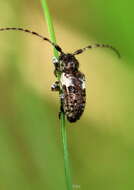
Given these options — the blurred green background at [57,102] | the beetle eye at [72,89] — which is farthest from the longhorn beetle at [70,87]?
the blurred green background at [57,102]

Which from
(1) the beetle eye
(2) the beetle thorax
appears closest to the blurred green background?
(2) the beetle thorax

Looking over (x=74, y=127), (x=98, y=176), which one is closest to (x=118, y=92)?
(x=74, y=127)

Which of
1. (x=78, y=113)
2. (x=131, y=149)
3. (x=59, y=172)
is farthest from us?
(x=131, y=149)

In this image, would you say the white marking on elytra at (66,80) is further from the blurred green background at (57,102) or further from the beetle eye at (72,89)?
the blurred green background at (57,102)

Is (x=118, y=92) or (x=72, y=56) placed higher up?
(x=72, y=56)

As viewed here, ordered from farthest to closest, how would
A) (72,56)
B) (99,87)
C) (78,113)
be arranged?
(99,87) < (72,56) < (78,113)

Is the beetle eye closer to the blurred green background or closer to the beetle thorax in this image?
the beetle thorax

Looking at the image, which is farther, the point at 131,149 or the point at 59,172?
the point at 131,149

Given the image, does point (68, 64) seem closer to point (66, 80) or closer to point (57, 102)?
point (66, 80)

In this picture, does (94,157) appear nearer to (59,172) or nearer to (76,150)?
(76,150)
